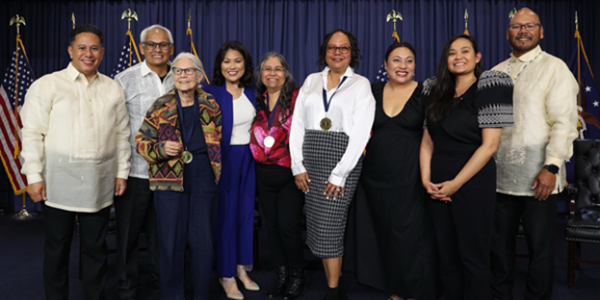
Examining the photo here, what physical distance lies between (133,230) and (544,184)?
2632mm

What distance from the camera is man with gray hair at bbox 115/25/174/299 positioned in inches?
109

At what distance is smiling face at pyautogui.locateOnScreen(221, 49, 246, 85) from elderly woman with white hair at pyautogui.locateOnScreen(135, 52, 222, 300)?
0.32 metres

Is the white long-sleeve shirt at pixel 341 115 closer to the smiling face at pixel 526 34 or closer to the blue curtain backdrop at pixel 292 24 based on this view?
the smiling face at pixel 526 34

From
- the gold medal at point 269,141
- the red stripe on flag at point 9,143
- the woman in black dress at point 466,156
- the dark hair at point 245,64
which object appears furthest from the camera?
the red stripe on flag at point 9,143

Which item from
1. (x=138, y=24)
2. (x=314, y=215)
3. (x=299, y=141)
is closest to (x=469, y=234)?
(x=314, y=215)

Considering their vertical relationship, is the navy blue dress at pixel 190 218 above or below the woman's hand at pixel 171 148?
below

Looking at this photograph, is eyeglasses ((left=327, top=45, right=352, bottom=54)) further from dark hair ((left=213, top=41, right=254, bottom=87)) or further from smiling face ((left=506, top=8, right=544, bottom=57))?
smiling face ((left=506, top=8, right=544, bottom=57))

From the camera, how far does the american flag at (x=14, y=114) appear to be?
537 cm

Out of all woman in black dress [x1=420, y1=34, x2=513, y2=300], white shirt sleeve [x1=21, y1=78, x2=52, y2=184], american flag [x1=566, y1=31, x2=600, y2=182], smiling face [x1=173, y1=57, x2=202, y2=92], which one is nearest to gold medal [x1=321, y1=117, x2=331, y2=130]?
woman in black dress [x1=420, y1=34, x2=513, y2=300]

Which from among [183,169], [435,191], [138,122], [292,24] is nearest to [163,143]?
[183,169]

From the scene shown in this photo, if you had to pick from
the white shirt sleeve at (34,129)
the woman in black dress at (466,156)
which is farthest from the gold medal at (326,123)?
the white shirt sleeve at (34,129)

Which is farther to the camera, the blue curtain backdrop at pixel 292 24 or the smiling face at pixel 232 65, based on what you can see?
the blue curtain backdrop at pixel 292 24

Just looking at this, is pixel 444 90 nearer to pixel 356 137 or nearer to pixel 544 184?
pixel 356 137

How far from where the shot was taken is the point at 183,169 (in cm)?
244
